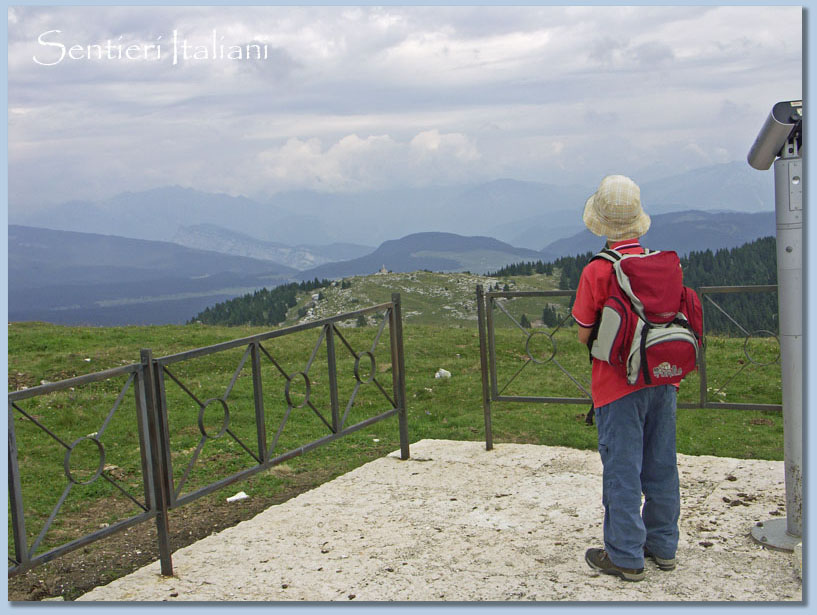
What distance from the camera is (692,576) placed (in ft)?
13.0

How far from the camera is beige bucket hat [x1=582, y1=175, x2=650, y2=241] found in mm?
3730

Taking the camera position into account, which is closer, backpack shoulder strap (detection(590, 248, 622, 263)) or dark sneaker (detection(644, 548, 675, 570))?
backpack shoulder strap (detection(590, 248, 622, 263))

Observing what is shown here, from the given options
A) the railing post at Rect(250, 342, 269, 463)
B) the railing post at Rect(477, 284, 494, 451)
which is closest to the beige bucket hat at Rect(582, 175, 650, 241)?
the railing post at Rect(250, 342, 269, 463)

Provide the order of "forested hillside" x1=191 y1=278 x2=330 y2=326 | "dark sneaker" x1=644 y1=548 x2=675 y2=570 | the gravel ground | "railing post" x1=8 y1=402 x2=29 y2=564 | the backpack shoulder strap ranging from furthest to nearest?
"forested hillside" x1=191 y1=278 x2=330 y2=326
"dark sneaker" x1=644 y1=548 x2=675 y2=570
the gravel ground
the backpack shoulder strap
"railing post" x1=8 y1=402 x2=29 y2=564

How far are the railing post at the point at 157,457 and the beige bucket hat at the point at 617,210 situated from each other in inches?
93.7

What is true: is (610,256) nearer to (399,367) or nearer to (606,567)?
(606,567)

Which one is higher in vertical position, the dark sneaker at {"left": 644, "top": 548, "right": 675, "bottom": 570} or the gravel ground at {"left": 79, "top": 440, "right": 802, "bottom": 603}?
the dark sneaker at {"left": 644, "top": 548, "right": 675, "bottom": 570}

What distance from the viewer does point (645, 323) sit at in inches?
144

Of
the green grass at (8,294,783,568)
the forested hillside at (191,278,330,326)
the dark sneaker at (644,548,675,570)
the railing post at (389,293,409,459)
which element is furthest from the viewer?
the forested hillside at (191,278,330,326)

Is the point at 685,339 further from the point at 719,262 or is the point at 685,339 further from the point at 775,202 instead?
the point at 719,262

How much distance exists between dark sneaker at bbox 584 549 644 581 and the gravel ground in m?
0.05

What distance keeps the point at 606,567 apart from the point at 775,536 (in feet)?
3.47

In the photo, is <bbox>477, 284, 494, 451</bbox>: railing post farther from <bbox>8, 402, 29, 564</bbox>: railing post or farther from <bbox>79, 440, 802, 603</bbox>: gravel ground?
<bbox>8, 402, 29, 564</bbox>: railing post

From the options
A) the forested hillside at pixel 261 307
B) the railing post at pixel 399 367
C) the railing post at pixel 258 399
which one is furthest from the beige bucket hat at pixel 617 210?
the forested hillside at pixel 261 307
